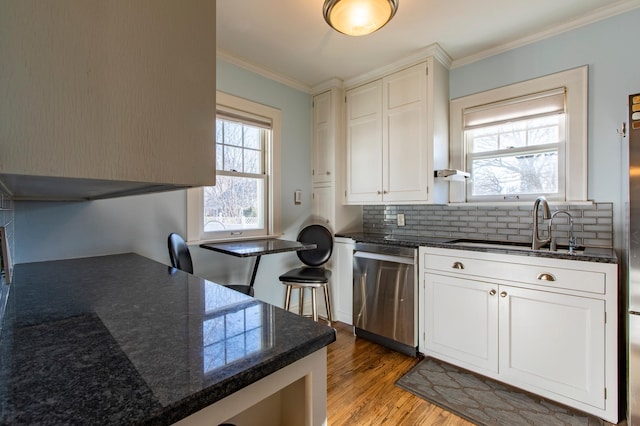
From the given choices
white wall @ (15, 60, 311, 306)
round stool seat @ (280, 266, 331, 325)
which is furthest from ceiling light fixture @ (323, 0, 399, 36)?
round stool seat @ (280, 266, 331, 325)

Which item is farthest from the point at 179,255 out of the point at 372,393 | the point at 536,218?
the point at 536,218

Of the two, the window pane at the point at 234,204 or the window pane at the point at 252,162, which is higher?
the window pane at the point at 252,162

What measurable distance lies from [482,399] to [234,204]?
7.85 feet

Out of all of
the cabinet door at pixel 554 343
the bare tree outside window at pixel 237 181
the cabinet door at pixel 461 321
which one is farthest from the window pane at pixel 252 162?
the cabinet door at pixel 554 343

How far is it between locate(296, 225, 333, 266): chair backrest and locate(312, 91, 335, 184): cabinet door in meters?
0.56

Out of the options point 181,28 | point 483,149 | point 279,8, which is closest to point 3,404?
point 181,28

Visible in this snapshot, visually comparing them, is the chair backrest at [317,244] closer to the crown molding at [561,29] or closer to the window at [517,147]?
the window at [517,147]

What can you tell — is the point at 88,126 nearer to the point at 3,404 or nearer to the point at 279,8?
the point at 3,404

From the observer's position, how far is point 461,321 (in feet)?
7.20

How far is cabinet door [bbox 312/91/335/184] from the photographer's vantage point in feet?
10.4

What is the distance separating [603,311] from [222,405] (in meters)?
2.11

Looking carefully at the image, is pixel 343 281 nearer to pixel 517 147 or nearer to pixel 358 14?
pixel 517 147

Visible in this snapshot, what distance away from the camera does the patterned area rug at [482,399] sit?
1727 millimetres

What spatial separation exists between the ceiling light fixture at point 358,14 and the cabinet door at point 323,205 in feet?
5.19
